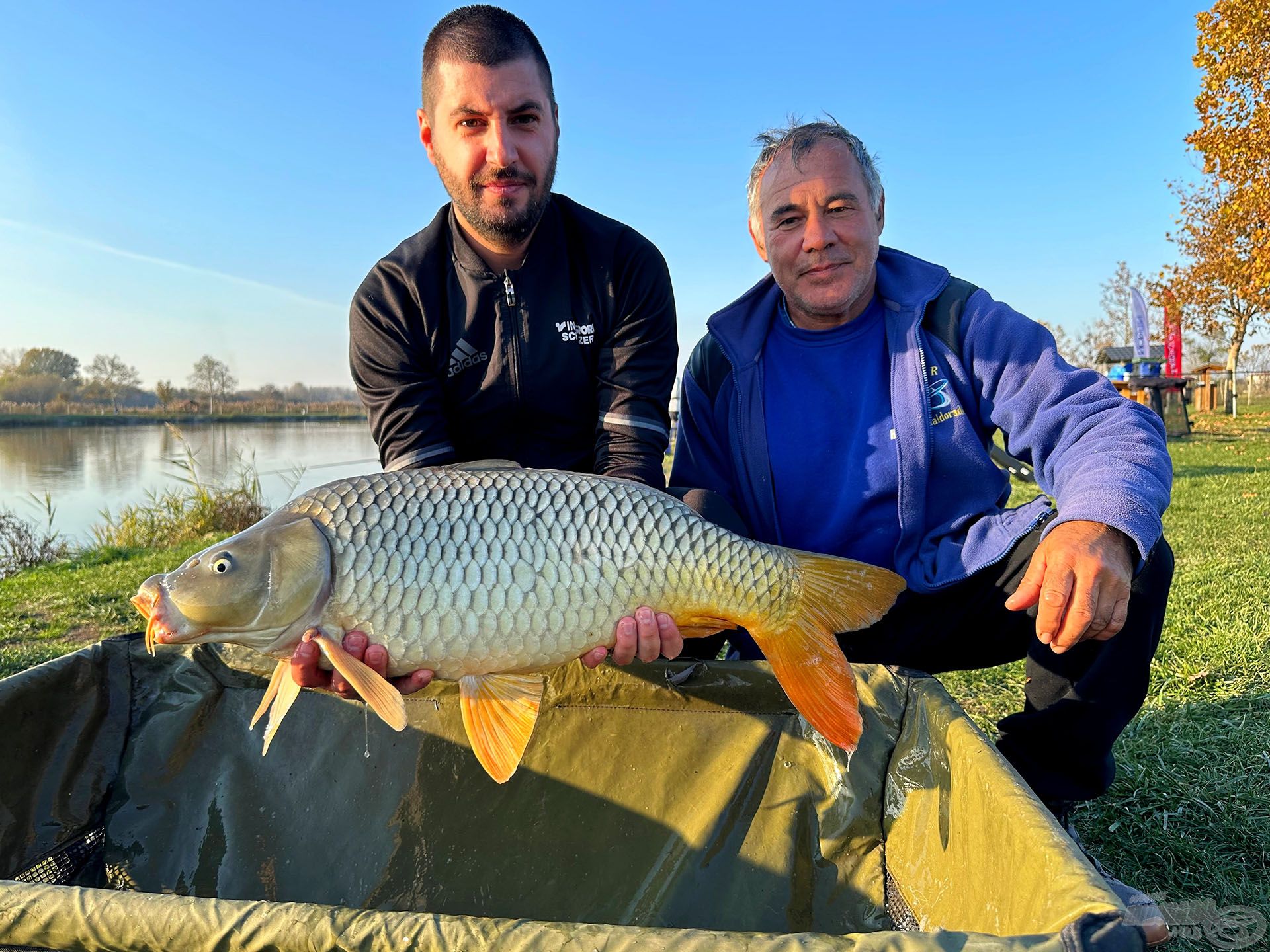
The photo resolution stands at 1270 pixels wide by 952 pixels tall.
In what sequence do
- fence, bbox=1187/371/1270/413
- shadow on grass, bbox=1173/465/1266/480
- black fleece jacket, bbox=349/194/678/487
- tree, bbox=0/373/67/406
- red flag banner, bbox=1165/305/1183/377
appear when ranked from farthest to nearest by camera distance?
tree, bbox=0/373/67/406 → fence, bbox=1187/371/1270/413 → red flag banner, bbox=1165/305/1183/377 → shadow on grass, bbox=1173/465/1266/480 → black fleece jacket, bbox=349/194/678/487

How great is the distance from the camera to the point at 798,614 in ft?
3.92

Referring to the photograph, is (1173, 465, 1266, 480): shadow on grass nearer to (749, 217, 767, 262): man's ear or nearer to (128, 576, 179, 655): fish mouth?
(749, 217, 767, 262): man's ear

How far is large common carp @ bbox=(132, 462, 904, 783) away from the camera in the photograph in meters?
1.10

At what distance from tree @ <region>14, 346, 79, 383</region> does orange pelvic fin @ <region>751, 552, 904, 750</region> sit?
34109 millimetres

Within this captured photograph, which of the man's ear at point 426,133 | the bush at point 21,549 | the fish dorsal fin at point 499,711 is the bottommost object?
the bush at point 21,549

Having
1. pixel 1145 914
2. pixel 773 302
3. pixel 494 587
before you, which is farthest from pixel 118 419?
pixel 1145 914

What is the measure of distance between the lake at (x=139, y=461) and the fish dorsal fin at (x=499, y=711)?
12.1 feet

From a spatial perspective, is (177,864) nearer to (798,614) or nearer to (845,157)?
(798,614)

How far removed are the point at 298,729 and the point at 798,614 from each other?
0.89 m

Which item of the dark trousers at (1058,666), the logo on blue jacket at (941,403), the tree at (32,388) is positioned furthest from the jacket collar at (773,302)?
the tree at (32,388)

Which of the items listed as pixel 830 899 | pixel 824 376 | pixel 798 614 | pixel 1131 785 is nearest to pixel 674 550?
pixel 798 614

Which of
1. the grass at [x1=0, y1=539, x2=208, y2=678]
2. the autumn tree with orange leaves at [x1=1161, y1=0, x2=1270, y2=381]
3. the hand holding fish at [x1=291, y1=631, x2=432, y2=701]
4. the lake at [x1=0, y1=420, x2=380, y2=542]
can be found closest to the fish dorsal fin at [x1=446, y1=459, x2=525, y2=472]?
the hand holding fish at [x1=291, y1=631, x2=432, y2=701]

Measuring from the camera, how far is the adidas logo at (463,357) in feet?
5.82

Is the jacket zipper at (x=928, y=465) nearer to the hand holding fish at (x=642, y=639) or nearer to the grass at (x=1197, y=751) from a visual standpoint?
the grass at (x=1197, y=751)
